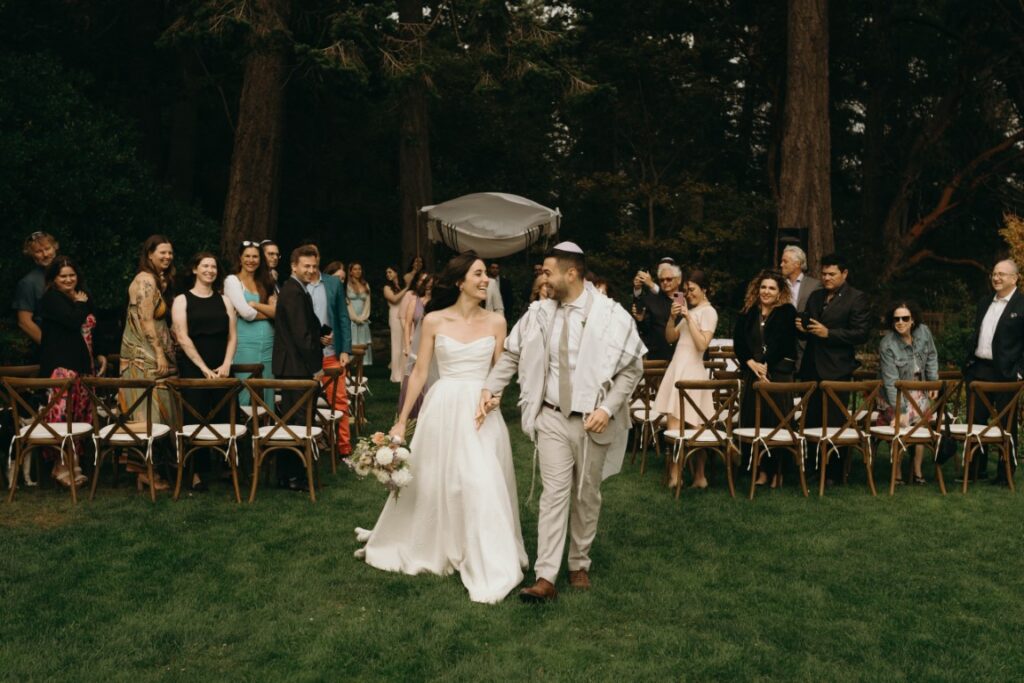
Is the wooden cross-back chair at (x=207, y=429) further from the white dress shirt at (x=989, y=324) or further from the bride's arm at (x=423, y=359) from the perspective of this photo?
the white dress shirt at (x=989, y=324)

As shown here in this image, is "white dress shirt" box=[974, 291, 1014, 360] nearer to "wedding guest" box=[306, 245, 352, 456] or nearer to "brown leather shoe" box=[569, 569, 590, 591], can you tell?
"brown leather shoe" box=[569, 569, 590, 591]

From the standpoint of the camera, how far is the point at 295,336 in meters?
7.92

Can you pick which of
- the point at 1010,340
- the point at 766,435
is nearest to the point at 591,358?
the point at 766,435

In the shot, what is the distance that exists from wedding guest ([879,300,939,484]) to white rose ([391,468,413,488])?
474 centimetres

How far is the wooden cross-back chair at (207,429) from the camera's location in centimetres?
733

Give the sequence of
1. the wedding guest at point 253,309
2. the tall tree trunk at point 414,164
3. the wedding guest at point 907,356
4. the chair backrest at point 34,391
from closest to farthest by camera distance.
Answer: the chair backrest at point 34,391 → the wedding guest at point 253,309 → the wedding guest at point 907,356 → the tall tree trunk at point 414,164

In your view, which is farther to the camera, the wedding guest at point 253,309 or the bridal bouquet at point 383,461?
the wedding guest at point 253,309

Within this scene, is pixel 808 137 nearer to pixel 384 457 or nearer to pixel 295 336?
pixel 295 336

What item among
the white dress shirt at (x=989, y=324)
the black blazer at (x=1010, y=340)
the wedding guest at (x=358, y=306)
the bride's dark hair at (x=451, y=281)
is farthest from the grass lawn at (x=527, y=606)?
the wedding guest at (x=358, y=306)

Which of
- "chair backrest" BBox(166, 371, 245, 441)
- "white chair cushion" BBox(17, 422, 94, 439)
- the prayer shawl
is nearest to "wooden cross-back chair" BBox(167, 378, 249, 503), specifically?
"chair backrest" BBox(166, 371, 245, 441)

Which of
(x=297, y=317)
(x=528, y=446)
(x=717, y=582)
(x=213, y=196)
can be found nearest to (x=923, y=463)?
(x=528, y=446)

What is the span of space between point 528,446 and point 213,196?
13479 millimetres

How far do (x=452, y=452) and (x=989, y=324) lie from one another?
516 centimetres

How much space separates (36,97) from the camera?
12.0m
